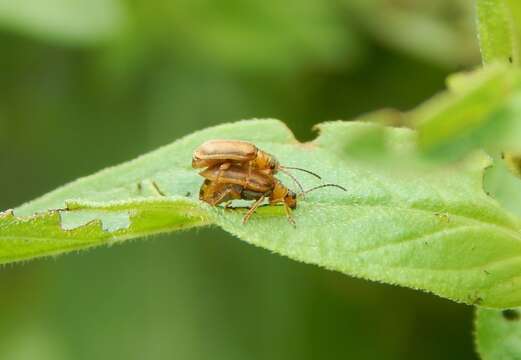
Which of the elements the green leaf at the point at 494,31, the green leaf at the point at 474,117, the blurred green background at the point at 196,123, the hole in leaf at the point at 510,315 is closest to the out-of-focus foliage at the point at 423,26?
the blurred green background at the point at 196,123

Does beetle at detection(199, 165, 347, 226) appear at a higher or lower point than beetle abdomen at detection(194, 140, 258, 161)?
lower

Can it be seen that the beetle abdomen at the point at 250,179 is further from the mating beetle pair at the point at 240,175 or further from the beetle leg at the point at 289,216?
the beetle leg at the point at 289,216

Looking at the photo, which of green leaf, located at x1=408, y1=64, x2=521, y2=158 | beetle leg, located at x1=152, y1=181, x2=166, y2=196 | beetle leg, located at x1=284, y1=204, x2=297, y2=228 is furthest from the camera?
beetle leg, located at x1=152, y1=181, x2=166, y2=196

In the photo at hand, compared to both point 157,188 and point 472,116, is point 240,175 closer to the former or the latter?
point 157,188

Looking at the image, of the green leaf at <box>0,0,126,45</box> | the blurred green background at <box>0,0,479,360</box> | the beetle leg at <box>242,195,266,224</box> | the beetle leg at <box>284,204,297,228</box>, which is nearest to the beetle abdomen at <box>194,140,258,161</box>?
the beetle leg at <box>242,195,266,224</box>

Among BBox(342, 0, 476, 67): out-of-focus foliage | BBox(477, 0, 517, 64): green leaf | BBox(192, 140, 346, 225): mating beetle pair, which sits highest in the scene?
BBox(342, 0, 476, 67): out-of-focus foliage

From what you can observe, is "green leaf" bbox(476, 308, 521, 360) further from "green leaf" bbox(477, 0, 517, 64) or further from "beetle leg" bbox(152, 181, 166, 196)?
"beetle leg" bbox(152, 181, 166, 196)

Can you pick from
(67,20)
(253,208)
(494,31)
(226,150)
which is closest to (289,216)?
(253,208)

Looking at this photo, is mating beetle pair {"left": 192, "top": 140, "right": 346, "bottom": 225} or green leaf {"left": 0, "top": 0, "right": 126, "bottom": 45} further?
green leaf {"left": 0, "top": 0, "right": 126, "bottom": 45}
